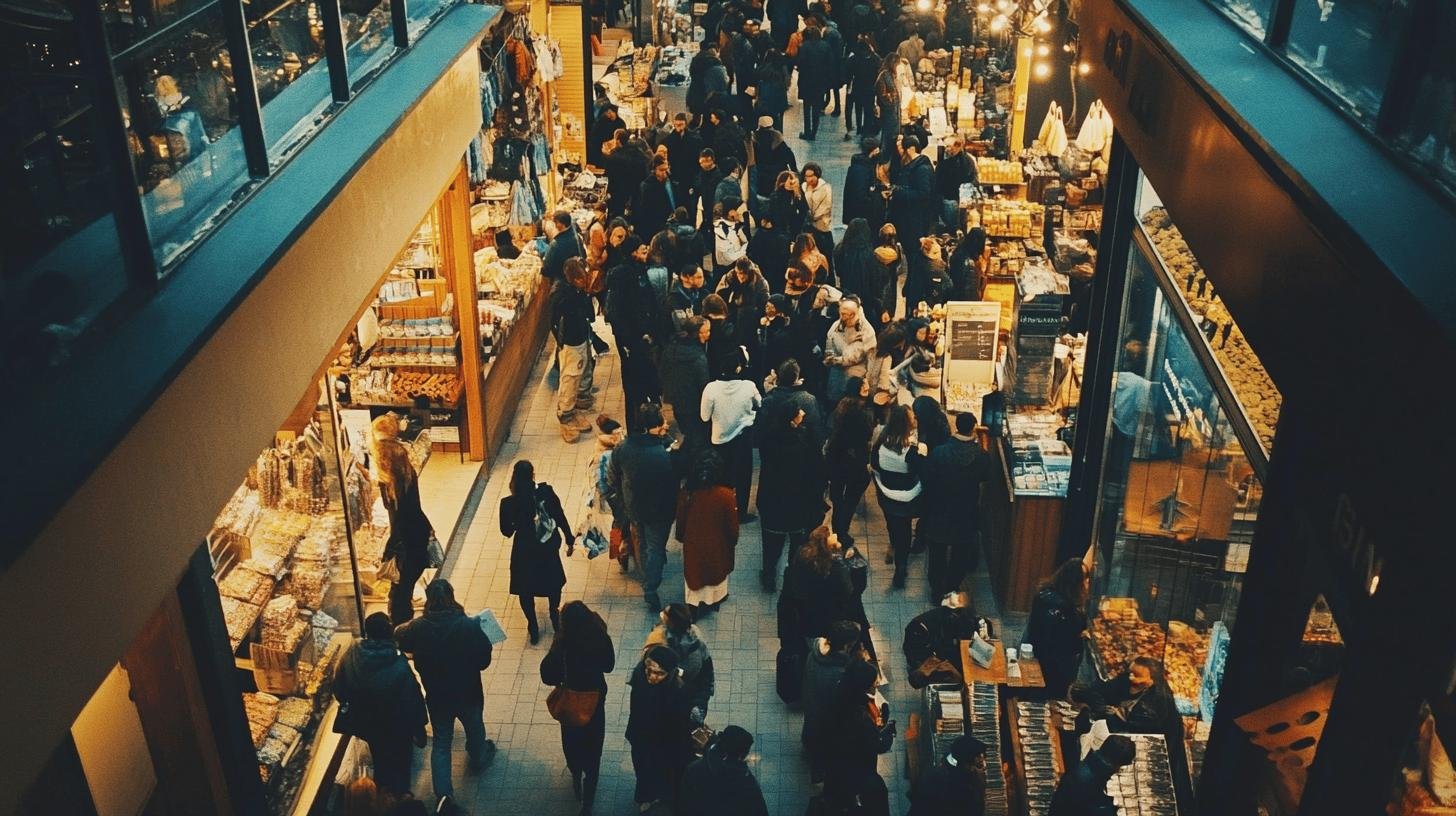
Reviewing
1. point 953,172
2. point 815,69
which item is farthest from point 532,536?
point 815,69

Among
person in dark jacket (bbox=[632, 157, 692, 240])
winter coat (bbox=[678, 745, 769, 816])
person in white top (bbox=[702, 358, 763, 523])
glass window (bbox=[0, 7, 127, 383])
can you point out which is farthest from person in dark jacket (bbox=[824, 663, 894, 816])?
person in dark jacket (bbox=[632, 157, 692, 240])

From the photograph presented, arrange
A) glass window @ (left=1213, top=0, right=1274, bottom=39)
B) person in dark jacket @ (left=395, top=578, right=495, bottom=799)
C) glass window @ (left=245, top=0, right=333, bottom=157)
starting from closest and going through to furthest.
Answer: glass window @ (left=1213, top=0, right=1274, bottom=39) < glass window @ (left=245, top=0, right=333, bottom=157) < person in dark jacket @ (left=395, top=578, right=495, bottom=799)

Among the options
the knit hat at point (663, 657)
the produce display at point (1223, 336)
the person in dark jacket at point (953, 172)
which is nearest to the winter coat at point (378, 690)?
the knit hat at point (663, 657)

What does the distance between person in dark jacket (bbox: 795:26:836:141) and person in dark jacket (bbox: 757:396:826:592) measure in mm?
10853

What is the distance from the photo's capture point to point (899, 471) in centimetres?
1059

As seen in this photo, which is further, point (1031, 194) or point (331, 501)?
point (1031, 194)

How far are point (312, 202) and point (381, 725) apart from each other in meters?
3.07

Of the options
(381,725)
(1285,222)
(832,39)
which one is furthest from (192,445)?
(832,39)

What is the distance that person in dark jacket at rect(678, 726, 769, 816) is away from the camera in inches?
291

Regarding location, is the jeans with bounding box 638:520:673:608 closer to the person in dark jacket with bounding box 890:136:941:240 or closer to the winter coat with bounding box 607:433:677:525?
the winter coat with bounding box 607:433:677:525

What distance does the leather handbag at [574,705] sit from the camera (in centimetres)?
842

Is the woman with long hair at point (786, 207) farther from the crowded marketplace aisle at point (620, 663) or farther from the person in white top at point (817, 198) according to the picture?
the crowded marketplace aisle at point (620, 663)

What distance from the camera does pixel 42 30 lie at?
5.16 metres

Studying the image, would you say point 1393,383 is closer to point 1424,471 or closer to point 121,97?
point 1424,471
